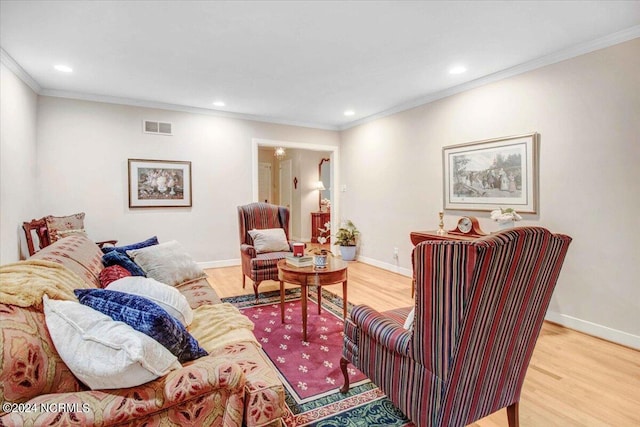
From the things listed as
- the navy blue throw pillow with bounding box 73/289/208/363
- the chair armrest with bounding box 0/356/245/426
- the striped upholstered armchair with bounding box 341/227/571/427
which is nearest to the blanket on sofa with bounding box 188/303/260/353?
the navy blue throw pillow with bounding box 73/289/208/363

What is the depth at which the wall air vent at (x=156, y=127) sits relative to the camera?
14.9 feet

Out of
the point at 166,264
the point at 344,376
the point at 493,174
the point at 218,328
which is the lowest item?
the point at 344,376

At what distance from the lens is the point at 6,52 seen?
2.95 metres

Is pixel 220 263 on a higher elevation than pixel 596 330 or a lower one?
higher

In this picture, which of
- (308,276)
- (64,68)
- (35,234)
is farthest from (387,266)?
(64,68)

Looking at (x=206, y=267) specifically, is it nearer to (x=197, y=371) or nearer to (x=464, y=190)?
(x=464, y=190)

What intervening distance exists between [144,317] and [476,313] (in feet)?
3.77

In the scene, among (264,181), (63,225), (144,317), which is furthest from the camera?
(264,181)

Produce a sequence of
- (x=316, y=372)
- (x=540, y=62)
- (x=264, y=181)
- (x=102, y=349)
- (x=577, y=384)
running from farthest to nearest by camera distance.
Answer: (x=264, y=181) → (x=540, y=62) → (x=316, y=372) → (x=577, y=384) → (x=102, y=349)

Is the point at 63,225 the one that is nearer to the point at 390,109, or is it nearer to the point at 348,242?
the point at 348,242

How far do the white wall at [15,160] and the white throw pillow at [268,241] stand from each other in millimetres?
2331

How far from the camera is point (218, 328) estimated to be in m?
1.74

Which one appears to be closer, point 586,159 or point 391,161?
point 586,159

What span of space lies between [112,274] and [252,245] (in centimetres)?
208
